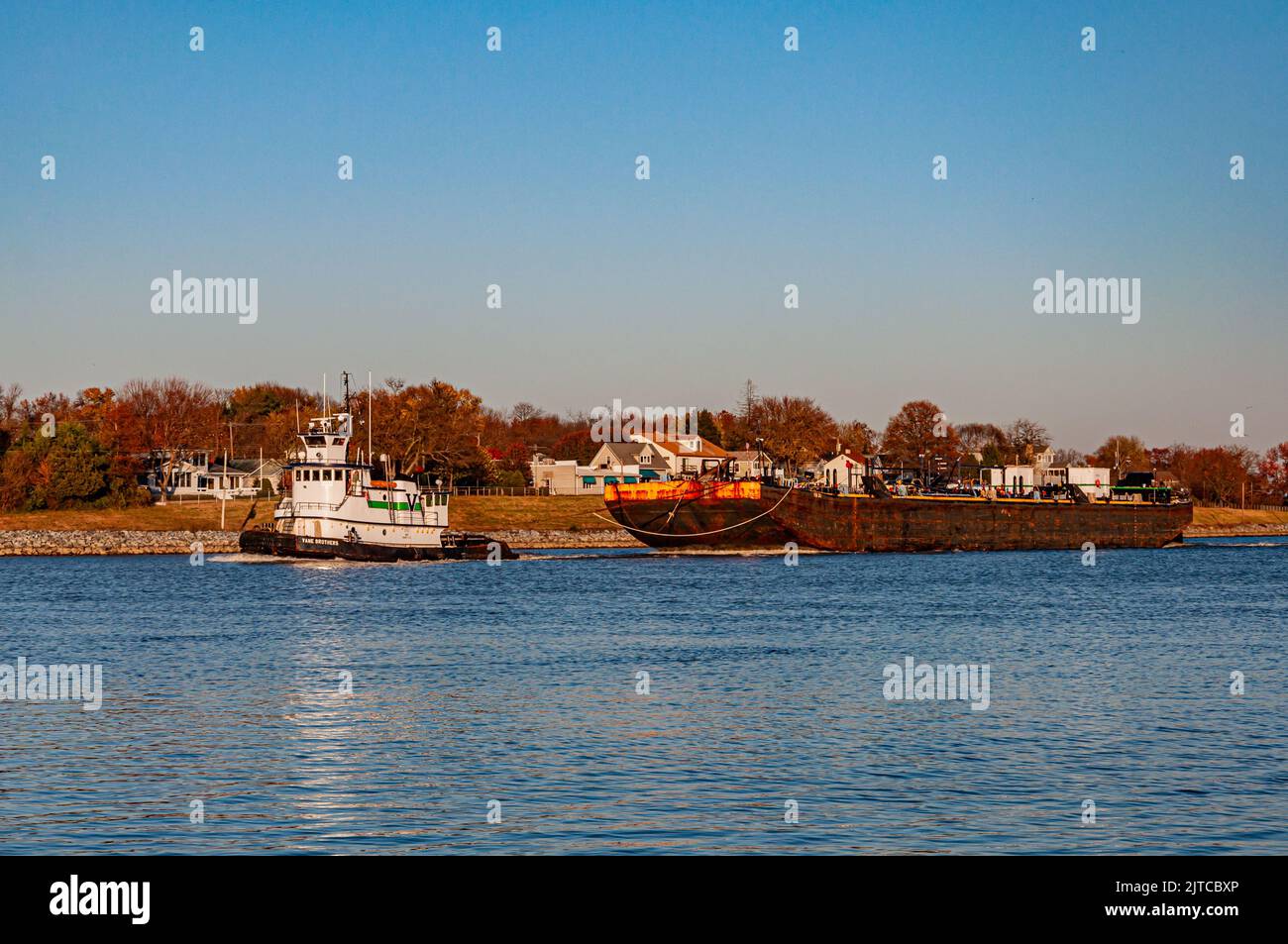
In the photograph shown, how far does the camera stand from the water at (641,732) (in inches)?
717

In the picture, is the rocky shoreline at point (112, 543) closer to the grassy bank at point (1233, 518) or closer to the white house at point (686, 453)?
the white house at point (686, 453)

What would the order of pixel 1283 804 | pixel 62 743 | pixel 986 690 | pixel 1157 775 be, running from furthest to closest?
pixel 986 690 < pixel 62 743 < pixel 1157 775 < pixel 1283 804

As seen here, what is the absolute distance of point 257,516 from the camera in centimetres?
12519

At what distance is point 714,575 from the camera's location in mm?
81625

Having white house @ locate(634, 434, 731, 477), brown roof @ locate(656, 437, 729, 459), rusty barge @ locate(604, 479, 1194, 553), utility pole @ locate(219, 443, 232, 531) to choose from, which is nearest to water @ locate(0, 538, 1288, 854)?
rusty barge @ locate(604, 479, 1194, 553)

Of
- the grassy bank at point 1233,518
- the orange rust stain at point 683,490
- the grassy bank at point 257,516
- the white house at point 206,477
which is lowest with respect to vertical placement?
the grassy bank at point 1233,518

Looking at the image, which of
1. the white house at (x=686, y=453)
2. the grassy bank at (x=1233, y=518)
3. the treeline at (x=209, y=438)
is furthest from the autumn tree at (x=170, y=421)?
the grassy bank at (x=1233, y=518)

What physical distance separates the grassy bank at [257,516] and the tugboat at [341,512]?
29.2 meters

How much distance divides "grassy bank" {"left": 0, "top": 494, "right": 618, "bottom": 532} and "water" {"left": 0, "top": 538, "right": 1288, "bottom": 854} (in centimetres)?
6292

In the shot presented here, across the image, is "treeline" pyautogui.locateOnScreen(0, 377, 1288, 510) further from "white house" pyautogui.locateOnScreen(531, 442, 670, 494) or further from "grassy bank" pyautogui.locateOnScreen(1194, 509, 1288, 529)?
"grassy bank" pyautogui.locateOnScreen(1194, 509, 1288, 529)

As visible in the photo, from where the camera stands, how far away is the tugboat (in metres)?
86.8
